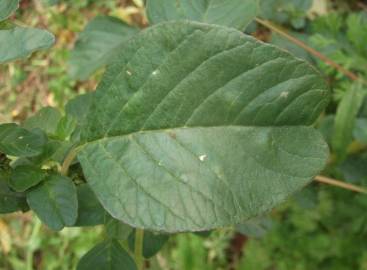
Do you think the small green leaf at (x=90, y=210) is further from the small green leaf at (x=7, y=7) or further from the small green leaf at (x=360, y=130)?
the small green leaf at (x=360, y=130)

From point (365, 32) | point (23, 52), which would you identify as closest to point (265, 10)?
point (365, 32)

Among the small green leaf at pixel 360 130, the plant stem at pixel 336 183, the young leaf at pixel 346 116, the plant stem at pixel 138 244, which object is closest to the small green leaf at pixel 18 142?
the plant stem at pixel 138 244

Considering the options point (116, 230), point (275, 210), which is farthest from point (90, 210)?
point (275, 210)

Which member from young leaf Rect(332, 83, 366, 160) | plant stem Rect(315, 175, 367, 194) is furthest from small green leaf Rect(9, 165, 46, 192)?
young leaf Rect(332, 83, 366, 160)

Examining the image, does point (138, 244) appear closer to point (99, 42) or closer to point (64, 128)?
point (64, 128)

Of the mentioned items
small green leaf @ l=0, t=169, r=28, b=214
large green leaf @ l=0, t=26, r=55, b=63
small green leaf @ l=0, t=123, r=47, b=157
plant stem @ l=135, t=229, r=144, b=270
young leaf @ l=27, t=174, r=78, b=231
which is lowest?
plant stem @ l=135, t=229, r=144, b=270

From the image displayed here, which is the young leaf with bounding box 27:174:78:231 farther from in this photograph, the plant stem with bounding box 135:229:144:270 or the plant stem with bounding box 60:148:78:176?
the plant stem with bounding box 135:229:144:270

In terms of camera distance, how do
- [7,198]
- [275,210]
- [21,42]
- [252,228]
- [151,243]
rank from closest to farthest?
1. [21,42]
2. [7,198]
3. [151,243]
4. [252,228]
5. [275,210]
